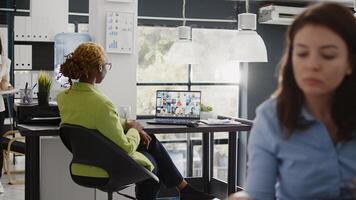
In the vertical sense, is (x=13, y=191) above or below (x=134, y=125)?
below

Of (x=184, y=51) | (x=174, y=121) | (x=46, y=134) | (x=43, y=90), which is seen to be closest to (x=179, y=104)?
(x=174, y=121)

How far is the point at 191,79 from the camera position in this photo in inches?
277

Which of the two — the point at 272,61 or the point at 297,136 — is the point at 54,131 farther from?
the point at 272,61

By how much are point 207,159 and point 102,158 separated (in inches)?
77.4

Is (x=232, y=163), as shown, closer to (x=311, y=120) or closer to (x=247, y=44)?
(x=247, y=44)

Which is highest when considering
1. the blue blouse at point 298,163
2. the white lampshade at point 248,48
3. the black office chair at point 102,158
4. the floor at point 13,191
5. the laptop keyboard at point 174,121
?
the white lampshade at point 248,48

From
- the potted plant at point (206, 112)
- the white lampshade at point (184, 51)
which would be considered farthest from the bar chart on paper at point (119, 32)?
the potted plant at point (206, 112)

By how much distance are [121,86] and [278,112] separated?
2.79 meters

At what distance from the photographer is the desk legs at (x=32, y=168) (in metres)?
3.25

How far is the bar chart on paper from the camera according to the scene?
3943mm

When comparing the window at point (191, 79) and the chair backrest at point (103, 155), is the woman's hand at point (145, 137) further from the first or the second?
the window at point (191, 79)

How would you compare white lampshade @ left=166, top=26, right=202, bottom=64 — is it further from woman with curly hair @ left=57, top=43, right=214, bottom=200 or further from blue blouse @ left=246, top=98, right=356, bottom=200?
blue blouse @ left=246, top=98, right=356, bottom=200

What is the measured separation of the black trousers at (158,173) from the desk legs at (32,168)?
72 centimetres

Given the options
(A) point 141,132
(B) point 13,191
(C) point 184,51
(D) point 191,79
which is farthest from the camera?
(D) point 191,79
